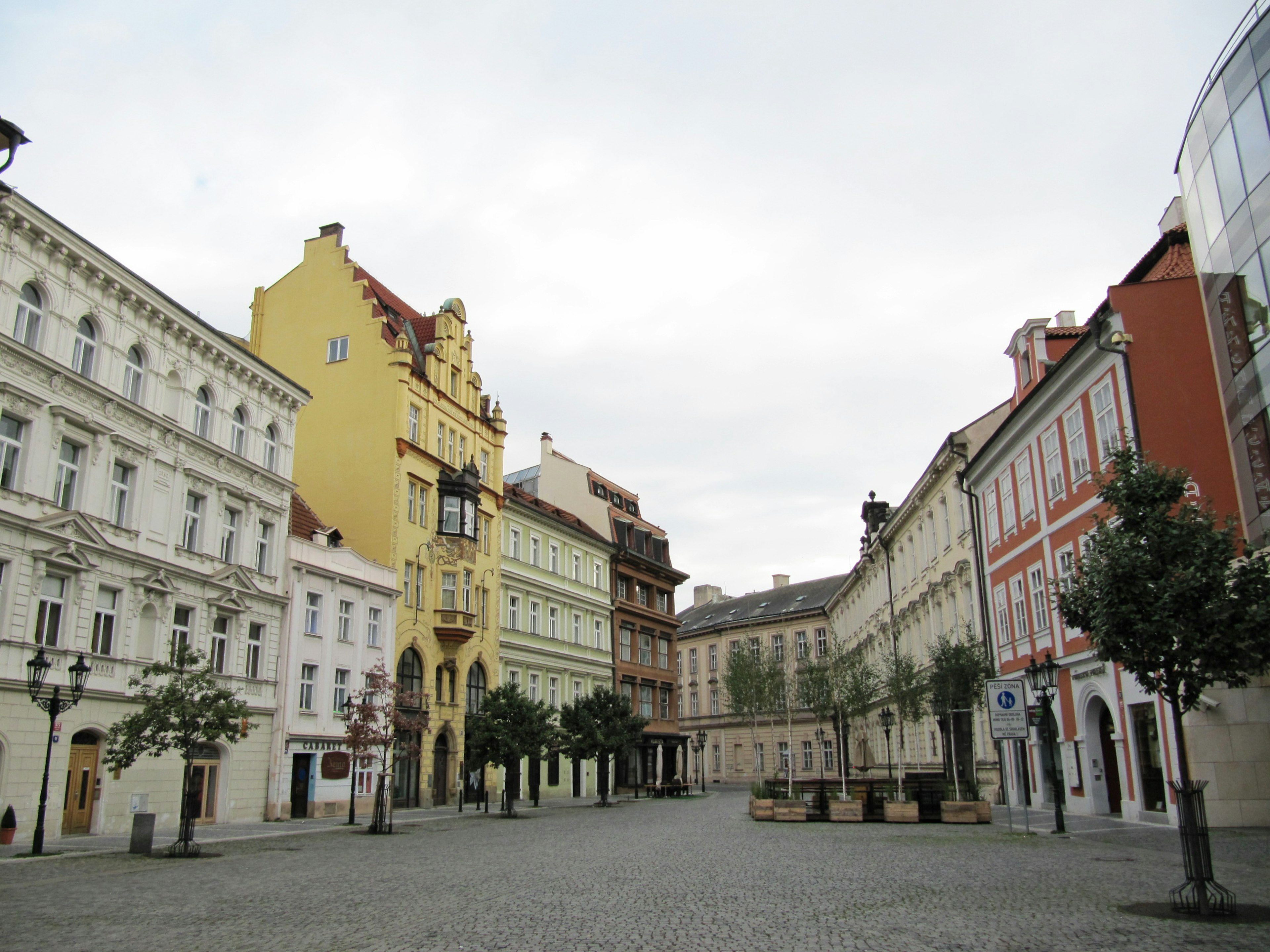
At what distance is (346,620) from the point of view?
122ft

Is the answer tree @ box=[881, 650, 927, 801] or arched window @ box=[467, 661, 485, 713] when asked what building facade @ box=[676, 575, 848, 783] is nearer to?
arched window @ box=[467, 661, 485, 713]

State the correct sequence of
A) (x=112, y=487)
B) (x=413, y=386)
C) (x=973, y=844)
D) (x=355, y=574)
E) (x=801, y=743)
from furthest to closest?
1. (x=801, y=743)
2. (x=413, y=386)
3. (x=355, y=574)
4. (x=112, y=487)
5. (x=973, y=844)

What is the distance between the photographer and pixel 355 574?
123ft

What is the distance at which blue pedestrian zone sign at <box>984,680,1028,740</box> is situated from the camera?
68.1 ft

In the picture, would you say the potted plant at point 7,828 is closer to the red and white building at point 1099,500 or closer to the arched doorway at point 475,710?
the arched doorway at point 475,710

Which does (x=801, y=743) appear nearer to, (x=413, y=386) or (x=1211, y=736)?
(x=413, y=386)

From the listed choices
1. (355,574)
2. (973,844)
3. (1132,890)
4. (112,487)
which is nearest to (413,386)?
(355,574)

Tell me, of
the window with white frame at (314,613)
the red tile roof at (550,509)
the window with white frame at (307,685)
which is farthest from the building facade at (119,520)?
the red tile roof at (550,509)

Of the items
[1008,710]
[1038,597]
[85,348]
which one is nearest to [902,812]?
[1008,710]

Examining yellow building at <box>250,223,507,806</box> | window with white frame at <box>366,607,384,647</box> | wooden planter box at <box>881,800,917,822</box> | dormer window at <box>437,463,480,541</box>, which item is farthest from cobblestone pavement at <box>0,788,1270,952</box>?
dormer window at <box>437,463,480,541</box>

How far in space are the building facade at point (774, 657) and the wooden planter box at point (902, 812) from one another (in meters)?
45.3

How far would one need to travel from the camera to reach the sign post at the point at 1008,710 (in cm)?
2075

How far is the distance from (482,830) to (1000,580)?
62.0ft

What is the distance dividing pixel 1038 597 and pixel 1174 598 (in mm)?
19929
